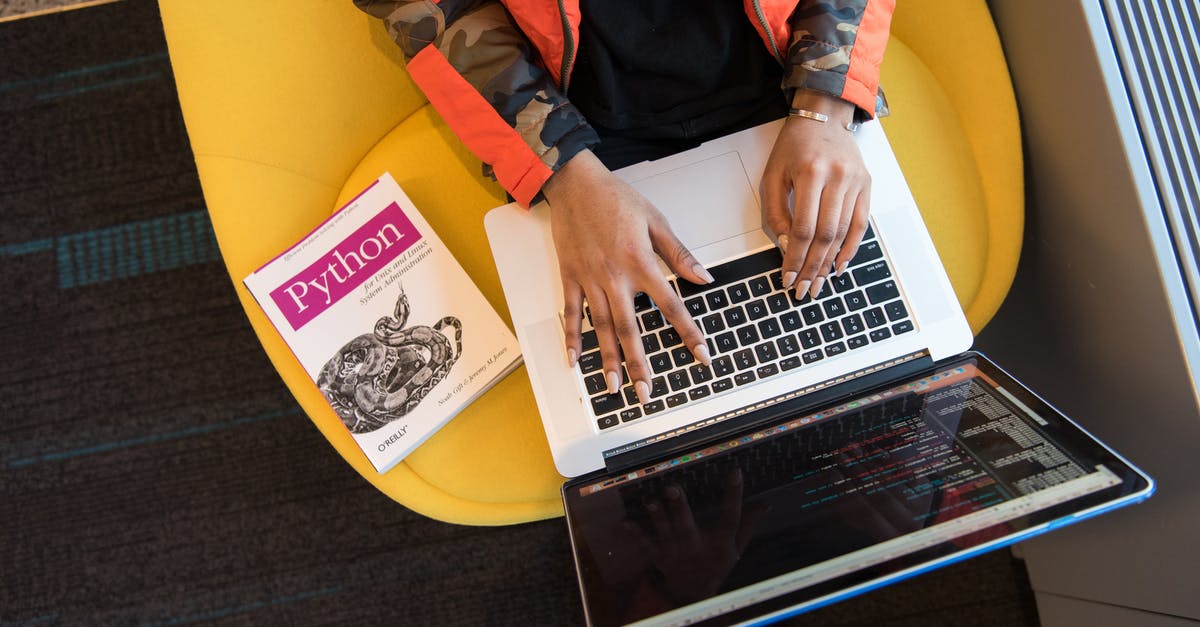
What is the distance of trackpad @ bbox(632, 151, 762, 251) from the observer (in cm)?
82

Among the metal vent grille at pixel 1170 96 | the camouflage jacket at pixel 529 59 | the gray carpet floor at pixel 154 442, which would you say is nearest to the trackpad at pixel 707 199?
the camouflage jacket at pixel 529 59

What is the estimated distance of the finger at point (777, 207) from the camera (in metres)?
0.80

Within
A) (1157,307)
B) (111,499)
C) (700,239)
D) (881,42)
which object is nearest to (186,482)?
(111,499)

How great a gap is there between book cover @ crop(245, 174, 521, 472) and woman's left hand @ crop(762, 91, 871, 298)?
0.33 meters

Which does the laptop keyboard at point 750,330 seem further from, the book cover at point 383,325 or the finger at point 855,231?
the book cover at point 383,325

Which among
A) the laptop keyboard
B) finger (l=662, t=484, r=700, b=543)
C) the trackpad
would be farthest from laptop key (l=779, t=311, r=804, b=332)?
finger (l=662, t=484, r=700, b=543)

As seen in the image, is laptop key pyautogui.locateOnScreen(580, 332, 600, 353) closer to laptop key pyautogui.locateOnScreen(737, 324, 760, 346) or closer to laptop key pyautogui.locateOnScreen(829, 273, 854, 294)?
laptop key pyautogui.locateOnScreen(737, 324, 760, 346)

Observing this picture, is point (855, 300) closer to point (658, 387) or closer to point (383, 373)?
point (658, 387)

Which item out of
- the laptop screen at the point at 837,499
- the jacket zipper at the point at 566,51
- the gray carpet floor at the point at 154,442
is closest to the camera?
the laptop screen at the point at 837,499

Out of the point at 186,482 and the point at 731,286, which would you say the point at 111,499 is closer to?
the point at 186,482

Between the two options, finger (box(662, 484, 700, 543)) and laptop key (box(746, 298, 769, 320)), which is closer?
finger (box(662, 484, 700, 543))

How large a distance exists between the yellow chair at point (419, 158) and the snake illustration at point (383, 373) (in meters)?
0.04

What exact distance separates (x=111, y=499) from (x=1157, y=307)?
1.64 metres

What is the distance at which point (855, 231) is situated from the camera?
79cm
